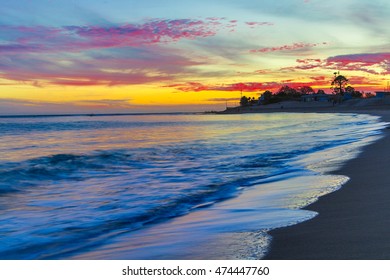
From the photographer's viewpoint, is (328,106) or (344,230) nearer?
(344,230)

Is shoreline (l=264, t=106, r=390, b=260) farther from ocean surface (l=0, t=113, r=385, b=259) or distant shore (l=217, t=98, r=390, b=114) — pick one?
distant shore (l=217, t=98, r=390, b=114)

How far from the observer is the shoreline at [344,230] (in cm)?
432

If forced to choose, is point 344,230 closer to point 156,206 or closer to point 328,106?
point 156,206

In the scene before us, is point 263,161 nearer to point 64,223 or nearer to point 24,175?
point 24,175

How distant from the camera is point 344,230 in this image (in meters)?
5.17

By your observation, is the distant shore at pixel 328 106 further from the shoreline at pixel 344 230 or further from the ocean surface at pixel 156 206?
the shoreline at pixel 344 230

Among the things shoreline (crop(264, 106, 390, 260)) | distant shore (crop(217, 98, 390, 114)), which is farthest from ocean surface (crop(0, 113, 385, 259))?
distant shore (crop(217, 98, 390, 114))

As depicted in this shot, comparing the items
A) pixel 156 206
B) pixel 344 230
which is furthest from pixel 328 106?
pixel 344 230

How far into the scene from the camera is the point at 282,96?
198625 mm

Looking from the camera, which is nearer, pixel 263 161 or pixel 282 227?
pixel 282 227

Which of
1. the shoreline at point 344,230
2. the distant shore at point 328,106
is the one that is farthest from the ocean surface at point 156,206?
the distant shore at point 328,106
